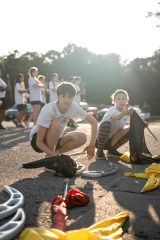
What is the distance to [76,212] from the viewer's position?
3629 millimetres

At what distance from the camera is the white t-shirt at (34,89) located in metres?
12.5

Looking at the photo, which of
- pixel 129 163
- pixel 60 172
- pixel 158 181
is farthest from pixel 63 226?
pixel 129 163

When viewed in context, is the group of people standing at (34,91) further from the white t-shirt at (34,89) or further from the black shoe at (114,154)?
the black shoe at (114,154)

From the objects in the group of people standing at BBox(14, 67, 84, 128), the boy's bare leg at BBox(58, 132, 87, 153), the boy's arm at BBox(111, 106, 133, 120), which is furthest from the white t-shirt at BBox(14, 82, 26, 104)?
the boy's bare leg at BBox(58, 132, 87, 153)

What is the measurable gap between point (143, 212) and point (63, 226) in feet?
2.57

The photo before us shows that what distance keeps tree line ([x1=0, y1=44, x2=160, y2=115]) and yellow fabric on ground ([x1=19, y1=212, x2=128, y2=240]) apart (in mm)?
33362

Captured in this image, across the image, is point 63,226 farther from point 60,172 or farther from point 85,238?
point 60,172

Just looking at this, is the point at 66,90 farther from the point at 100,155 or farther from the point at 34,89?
the point at 34,89

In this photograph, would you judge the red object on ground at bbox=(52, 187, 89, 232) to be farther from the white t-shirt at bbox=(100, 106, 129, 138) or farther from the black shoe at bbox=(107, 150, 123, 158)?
the black shoe at bbox=(107, 150, 123, 158)

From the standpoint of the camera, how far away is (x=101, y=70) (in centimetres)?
5788

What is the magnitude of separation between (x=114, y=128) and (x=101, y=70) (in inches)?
2025

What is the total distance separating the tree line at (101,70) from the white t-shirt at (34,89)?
927 inches

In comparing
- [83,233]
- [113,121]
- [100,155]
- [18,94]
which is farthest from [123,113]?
[18,94]

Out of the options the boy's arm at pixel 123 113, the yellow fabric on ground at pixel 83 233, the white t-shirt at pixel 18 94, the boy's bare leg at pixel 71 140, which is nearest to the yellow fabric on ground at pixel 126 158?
the boy's arm at pixel 123 113
